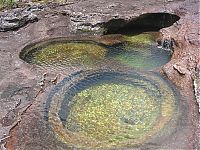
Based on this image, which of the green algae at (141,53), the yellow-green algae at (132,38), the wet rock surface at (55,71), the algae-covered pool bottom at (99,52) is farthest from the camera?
the yellow-green algae at (132,38)

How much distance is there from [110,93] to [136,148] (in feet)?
17.0

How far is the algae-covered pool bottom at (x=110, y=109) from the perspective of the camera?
672 inches

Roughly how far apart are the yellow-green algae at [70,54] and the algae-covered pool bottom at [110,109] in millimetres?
1924

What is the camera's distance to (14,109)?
62.3ft

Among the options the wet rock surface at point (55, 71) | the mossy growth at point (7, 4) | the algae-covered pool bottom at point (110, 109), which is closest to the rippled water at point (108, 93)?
the algae-covered pool bottom at point (110, 109)

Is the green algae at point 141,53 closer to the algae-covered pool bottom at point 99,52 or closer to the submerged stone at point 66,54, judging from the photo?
the algae-covered pool bottom at point 99,52

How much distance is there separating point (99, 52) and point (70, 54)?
201cm

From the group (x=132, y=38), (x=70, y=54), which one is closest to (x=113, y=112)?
(x=70, y=54)

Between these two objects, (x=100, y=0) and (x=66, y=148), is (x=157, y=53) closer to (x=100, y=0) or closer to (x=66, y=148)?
(x=100, y=0)

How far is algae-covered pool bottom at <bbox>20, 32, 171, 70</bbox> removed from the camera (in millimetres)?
23797

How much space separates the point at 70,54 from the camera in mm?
24953

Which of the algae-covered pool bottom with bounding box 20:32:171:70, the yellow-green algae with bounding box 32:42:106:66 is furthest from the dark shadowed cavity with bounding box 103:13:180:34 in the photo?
the yellow-green algae with bounding box 32:42:106:66

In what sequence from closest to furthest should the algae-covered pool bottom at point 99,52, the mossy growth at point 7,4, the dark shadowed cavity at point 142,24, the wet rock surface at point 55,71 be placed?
the wet rock surface at point 55,71
the algae-covered pool bottom at point 99,52
the dark shadowed cavity at point 142,24
the mossy growth at point 7,4

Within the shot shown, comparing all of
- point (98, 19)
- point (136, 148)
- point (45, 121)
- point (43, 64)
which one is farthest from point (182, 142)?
point (98, 19)
